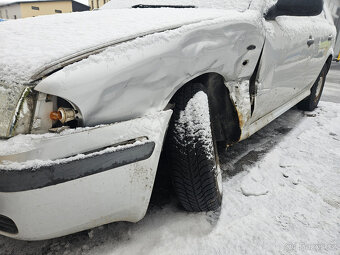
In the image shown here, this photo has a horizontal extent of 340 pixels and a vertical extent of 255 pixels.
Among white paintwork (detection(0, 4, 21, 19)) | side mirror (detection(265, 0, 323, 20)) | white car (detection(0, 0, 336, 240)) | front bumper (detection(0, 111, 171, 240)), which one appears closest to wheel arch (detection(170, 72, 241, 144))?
white car (detection(0, 0, 336, 240))

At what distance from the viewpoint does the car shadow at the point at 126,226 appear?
1.27 metres

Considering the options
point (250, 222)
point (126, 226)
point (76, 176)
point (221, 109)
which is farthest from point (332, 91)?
point (76, 176)

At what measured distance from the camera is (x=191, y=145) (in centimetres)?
130

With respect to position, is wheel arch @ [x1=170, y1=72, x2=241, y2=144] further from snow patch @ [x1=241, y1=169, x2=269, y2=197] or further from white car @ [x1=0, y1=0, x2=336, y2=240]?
snow patch @ [x1=241, y1=169, x2=269, y2=197]

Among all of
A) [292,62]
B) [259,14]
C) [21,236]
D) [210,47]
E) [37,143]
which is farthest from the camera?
[292,62]

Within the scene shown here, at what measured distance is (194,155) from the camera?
4.28 feet

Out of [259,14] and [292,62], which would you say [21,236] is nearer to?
[259,14]

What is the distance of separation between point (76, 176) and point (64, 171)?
0.16 ft

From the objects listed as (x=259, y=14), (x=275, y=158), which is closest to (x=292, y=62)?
(x=259, y=14)

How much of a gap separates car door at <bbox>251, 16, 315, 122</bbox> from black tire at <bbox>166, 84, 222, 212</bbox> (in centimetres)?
67

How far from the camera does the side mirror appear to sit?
1700 millimetres

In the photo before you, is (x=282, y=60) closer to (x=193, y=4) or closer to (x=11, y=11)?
(x=193, y=4)

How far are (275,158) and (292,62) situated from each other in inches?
31.9

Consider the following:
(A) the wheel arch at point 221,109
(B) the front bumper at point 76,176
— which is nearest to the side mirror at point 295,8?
(A) the wheel arch at point 221,109
